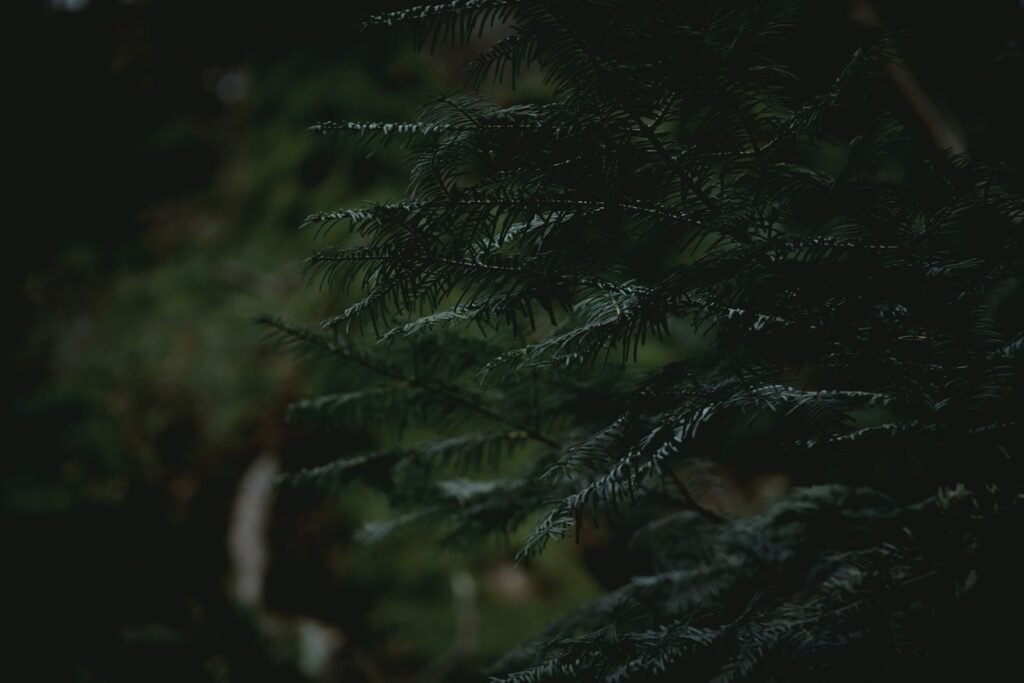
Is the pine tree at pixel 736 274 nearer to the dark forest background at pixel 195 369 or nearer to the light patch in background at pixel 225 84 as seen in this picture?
the dark forest background at pixel 195 369

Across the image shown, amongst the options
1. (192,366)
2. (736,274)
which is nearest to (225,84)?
(192,366)

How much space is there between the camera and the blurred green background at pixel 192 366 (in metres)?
2.28

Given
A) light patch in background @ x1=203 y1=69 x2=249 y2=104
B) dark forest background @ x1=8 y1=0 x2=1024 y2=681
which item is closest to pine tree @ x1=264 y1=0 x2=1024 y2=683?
dark forest background @ x1=8 y1=0 x2=1024 y2=681

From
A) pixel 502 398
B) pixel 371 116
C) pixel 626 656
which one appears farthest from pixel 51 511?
pixel 626 656

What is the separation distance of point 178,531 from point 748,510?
7.87 feet

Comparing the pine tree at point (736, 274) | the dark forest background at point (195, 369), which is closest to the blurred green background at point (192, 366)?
the dark forest background at point (195, 369)

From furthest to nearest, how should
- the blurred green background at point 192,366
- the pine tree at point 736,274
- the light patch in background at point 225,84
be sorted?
the light patch in background at point 225,84
the blurred green background at point 192,366
the pine tree at point 736,274

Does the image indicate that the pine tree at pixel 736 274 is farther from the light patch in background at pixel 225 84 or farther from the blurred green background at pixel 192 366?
the light patch in background at pixel 225 84

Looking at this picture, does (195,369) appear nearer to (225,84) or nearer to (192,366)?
(192,366)

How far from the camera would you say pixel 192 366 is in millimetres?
2721

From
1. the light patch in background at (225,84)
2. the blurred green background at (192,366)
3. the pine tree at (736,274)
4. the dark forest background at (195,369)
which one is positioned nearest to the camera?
the pine tree at (736,274)

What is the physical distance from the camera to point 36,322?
10.9ft

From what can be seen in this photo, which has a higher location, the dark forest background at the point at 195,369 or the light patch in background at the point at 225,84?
the light patch in background at the point at 225,84

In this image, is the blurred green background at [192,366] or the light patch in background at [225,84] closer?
the blurred green background at [192,366]
